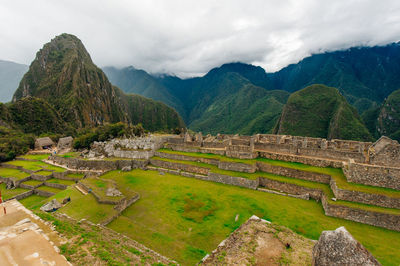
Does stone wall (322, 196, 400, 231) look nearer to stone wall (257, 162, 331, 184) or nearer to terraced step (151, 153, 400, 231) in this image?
terraced step (151, 153, 400, 231)

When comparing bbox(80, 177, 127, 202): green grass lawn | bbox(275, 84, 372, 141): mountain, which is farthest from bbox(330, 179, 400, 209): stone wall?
bbox(275, 84, 372, 141): mountain

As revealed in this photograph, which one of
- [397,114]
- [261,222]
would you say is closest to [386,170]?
[261,222]

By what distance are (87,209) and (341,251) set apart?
15505mm

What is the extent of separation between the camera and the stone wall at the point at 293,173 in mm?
15984

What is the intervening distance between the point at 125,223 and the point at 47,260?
27.1 feet

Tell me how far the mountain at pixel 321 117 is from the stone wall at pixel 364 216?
83.9m

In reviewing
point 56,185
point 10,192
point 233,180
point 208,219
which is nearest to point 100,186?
point 56,185

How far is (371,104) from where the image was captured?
147 metres

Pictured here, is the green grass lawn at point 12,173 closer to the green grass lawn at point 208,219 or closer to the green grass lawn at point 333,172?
the green grass lawn at point 208,219

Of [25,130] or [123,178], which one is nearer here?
[123,178]

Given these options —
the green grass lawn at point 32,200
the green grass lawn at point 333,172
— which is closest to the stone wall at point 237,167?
the green grass lawn at point 333,172

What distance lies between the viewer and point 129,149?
26.9 m

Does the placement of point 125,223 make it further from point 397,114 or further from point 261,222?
point 397,114

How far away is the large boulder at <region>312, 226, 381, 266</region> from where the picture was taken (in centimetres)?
401
